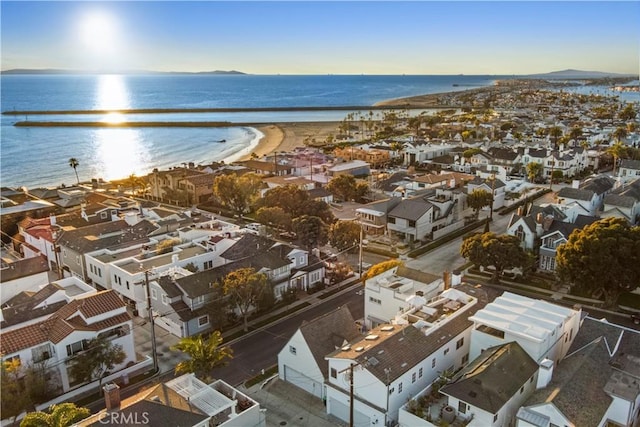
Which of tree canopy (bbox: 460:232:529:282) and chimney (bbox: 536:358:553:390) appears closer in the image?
chimney (bbox: 536:358:553:390)

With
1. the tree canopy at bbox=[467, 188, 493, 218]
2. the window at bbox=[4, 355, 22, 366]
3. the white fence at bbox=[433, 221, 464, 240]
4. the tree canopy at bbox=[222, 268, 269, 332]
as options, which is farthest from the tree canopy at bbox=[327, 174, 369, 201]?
the window at bbox=[4, 355, 22, 366]

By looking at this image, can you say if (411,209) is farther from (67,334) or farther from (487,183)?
(67,334)

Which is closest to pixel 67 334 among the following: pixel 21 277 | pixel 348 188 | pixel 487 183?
pixel 21 277

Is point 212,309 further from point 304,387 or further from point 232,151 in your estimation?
point 232,151

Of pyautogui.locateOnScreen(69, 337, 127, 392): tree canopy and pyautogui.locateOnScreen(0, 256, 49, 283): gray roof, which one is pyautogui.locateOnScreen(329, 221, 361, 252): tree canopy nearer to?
pyautogui.locateOnScreen(69, 337, 127, 392): tree canopy

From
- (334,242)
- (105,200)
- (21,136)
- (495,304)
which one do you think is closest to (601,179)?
(334,242)
